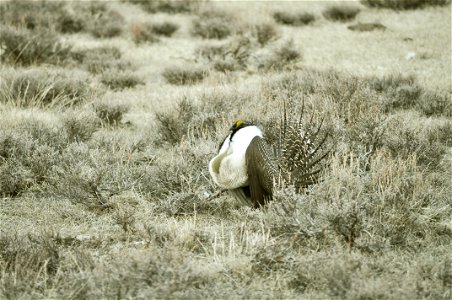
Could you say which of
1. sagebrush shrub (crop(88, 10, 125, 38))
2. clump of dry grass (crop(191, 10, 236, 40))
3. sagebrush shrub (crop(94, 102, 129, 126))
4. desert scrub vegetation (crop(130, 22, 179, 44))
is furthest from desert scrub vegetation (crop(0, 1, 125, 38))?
sagebrush shrub (crop(94, 102, 129, 126))

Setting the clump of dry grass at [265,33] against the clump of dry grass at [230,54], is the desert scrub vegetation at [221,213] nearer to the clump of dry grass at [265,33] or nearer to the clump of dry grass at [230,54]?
the clump of dry grass at [230,54]

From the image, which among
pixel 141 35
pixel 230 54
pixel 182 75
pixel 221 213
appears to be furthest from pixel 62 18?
pixel 221 213

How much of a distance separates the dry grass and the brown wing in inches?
5.7

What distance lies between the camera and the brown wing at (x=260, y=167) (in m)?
3.40

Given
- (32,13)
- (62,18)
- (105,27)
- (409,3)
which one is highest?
(409,3)

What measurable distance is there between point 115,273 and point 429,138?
11.0 ft

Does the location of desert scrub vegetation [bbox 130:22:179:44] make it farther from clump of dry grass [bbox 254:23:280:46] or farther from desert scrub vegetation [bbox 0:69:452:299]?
desert scrub vegetation [bbox 0:69:452:299]

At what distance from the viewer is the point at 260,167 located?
11.2 feet

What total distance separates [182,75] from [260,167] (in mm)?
4453

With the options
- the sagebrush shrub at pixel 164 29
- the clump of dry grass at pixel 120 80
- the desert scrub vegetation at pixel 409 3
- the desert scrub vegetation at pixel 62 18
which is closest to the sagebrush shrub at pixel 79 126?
the clump of dry grass at pixel 120 80

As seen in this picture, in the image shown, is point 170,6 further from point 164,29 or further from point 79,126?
point 79,126

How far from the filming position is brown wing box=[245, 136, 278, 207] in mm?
3404

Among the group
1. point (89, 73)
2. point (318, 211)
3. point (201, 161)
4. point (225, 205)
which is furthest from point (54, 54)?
point (318, 211)

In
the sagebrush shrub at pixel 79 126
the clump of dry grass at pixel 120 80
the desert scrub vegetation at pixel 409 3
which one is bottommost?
the clump of dry grass at pixel 120 80
